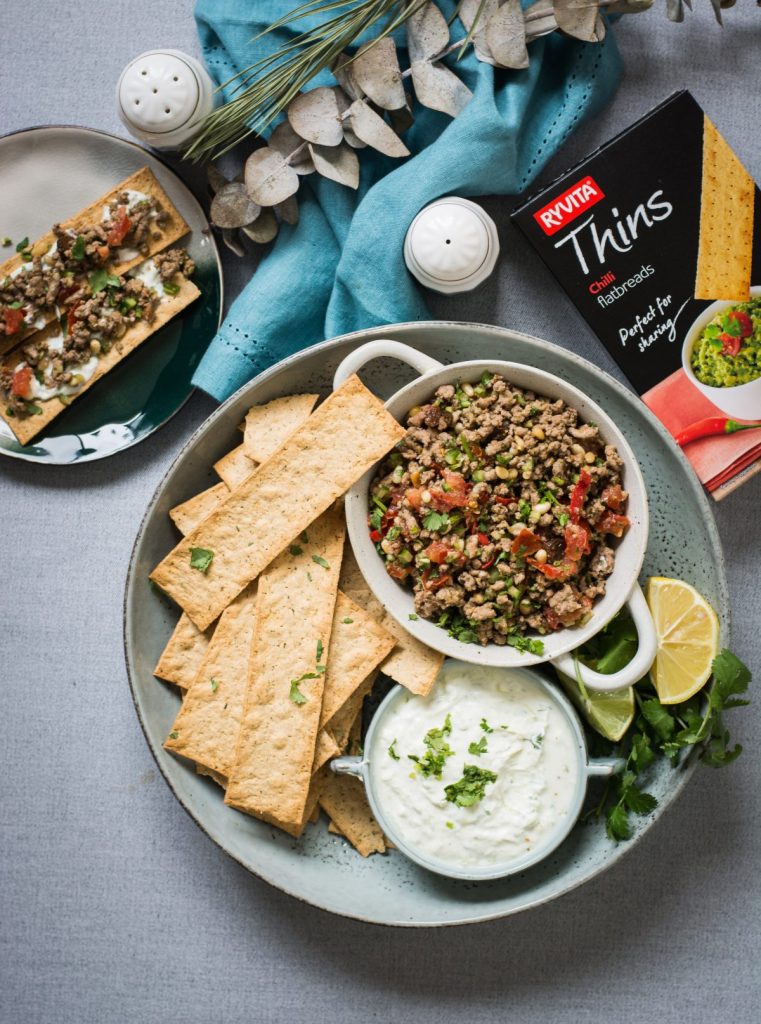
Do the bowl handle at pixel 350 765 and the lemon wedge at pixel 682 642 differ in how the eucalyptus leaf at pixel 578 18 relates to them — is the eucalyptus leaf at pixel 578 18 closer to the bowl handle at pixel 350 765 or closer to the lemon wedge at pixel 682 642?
the lemon wedge at pixel 682 642

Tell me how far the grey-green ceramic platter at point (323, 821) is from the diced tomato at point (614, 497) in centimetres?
25

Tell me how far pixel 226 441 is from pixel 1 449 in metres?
0.63

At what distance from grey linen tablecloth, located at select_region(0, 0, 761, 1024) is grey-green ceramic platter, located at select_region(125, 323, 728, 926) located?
0.23 m

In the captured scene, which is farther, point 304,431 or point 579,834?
point 579,834

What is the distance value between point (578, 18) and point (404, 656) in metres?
1.61

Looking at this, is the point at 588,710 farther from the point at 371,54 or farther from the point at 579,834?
the point at 371,54

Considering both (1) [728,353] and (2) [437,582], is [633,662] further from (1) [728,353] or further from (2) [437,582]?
(1) [728,353]

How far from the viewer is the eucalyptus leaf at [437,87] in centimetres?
209

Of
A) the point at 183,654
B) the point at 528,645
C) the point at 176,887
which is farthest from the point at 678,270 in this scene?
the point at 176,887

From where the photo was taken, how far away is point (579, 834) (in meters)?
2.20

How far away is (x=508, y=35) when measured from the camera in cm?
205

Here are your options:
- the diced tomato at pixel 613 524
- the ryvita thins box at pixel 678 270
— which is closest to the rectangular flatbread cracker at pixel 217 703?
the diced tomato at pixel 613 524

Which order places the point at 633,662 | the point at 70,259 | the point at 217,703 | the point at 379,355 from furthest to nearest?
1. the point at 70,259
2. the point at 217,703
3. the point at 379,355
4. the point at 633,662

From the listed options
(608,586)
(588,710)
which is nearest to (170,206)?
(608,586)
